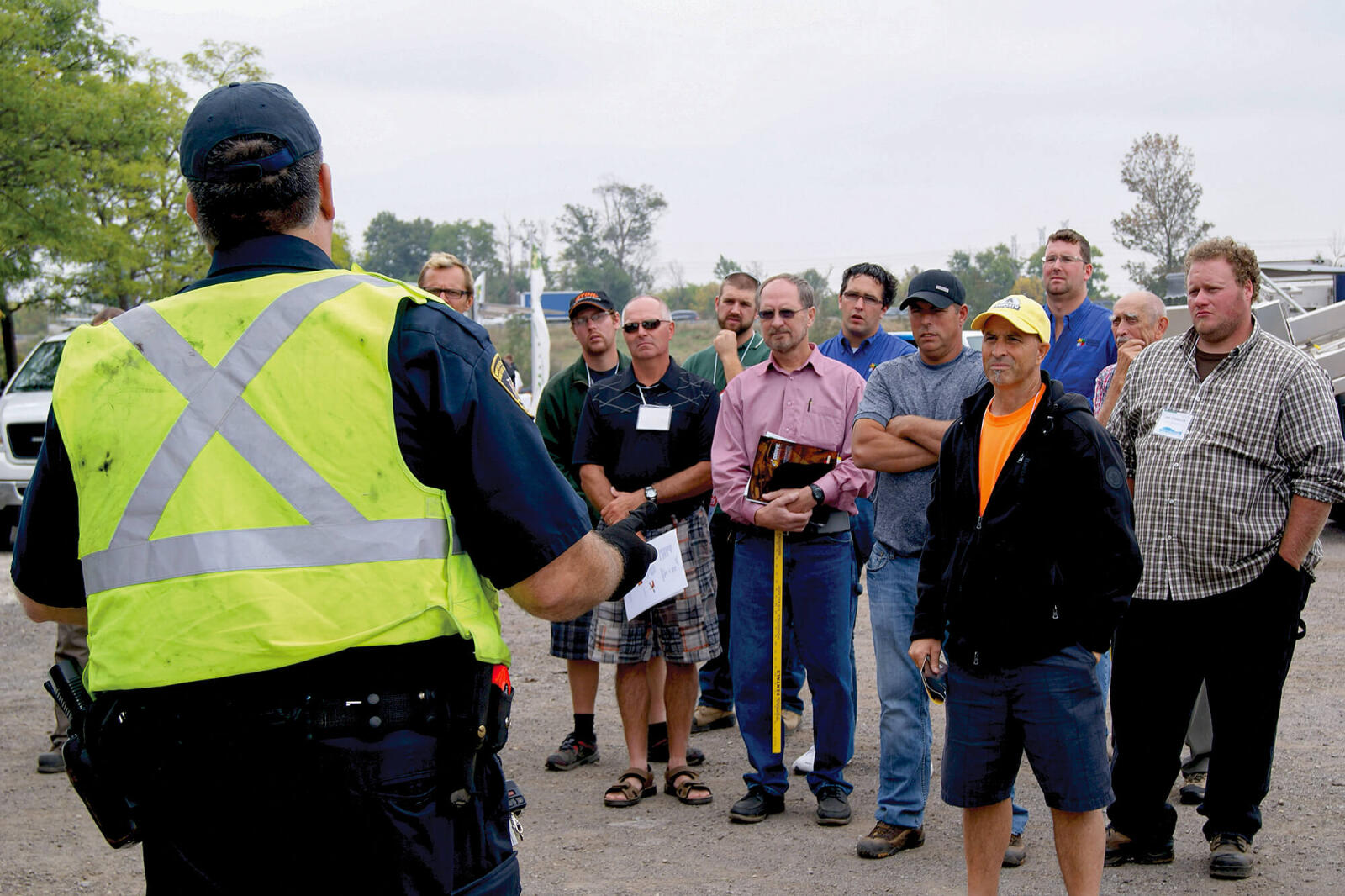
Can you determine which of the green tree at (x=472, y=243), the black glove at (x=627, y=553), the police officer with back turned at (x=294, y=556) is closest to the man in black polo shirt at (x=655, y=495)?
the black glove at (x=627, y=553)

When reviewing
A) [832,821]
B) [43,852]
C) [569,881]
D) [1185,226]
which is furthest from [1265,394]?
[1185,226]

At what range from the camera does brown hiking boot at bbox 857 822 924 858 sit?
4871 mm

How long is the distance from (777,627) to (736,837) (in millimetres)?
935

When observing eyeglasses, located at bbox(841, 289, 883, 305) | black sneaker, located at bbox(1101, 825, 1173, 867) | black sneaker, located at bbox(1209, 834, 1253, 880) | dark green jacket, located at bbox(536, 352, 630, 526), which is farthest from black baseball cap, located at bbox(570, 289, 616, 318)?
black sneaker, located at bbox(1209, 834, 1253, 880)

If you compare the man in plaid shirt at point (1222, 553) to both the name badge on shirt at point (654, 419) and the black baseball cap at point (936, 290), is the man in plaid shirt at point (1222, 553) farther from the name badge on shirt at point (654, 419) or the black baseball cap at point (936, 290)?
the name badge on shirt at point (654, 419)

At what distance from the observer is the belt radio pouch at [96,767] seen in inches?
80.8

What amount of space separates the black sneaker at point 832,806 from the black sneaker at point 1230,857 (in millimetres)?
1467

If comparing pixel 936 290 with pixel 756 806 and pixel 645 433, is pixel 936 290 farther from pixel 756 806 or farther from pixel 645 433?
pixel 756 806

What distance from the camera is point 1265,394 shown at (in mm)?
4621

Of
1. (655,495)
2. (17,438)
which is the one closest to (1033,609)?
(655,495)

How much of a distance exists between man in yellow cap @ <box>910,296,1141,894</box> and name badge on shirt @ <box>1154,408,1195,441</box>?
106cm

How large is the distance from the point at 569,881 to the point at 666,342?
9.10 ft

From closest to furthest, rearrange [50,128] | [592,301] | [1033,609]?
[1033,609], [592,301], [50,128]

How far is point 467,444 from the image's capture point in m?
2.06
